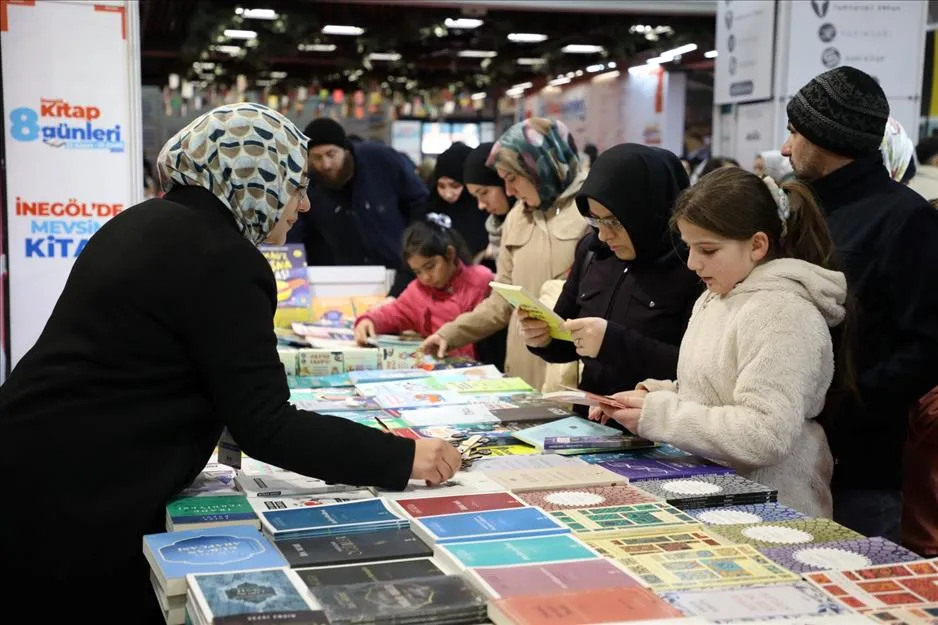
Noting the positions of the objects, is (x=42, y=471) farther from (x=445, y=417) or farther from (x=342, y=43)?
(x=342, y=43)

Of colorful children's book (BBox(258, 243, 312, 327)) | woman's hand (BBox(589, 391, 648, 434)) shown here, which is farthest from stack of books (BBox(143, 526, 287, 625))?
colorful children's book (BBox(258, 243, 312, 327))

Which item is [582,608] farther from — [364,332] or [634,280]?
[364,332]

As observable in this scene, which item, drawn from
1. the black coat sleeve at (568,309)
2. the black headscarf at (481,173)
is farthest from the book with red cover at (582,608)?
the black headscarf at (481,173)

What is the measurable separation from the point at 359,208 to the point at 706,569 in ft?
14.6

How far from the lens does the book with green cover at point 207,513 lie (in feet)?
5.97

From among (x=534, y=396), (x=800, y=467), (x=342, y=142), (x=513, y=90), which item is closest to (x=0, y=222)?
(x=342, y=142)

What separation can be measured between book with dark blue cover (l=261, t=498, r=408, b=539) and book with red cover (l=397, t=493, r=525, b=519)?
5 centimetres

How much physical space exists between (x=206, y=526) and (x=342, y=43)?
18247mm

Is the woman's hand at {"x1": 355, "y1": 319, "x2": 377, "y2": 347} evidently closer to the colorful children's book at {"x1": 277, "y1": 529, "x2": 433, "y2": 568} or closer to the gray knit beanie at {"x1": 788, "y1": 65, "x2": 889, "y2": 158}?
the gray knit beanie at {"x1": 788, "y1": 65, "x2": 889, "y2": 158}

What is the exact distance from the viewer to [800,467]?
2.31 m

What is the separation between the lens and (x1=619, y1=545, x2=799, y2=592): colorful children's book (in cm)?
157

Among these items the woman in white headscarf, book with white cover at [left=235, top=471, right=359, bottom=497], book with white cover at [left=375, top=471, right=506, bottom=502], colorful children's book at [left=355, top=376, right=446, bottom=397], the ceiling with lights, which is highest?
the ceiling with lights

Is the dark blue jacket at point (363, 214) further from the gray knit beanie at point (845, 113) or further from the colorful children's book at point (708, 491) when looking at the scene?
the colorful children's book at point (708, 491)

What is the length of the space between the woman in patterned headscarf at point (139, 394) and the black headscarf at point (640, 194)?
1227 mm
